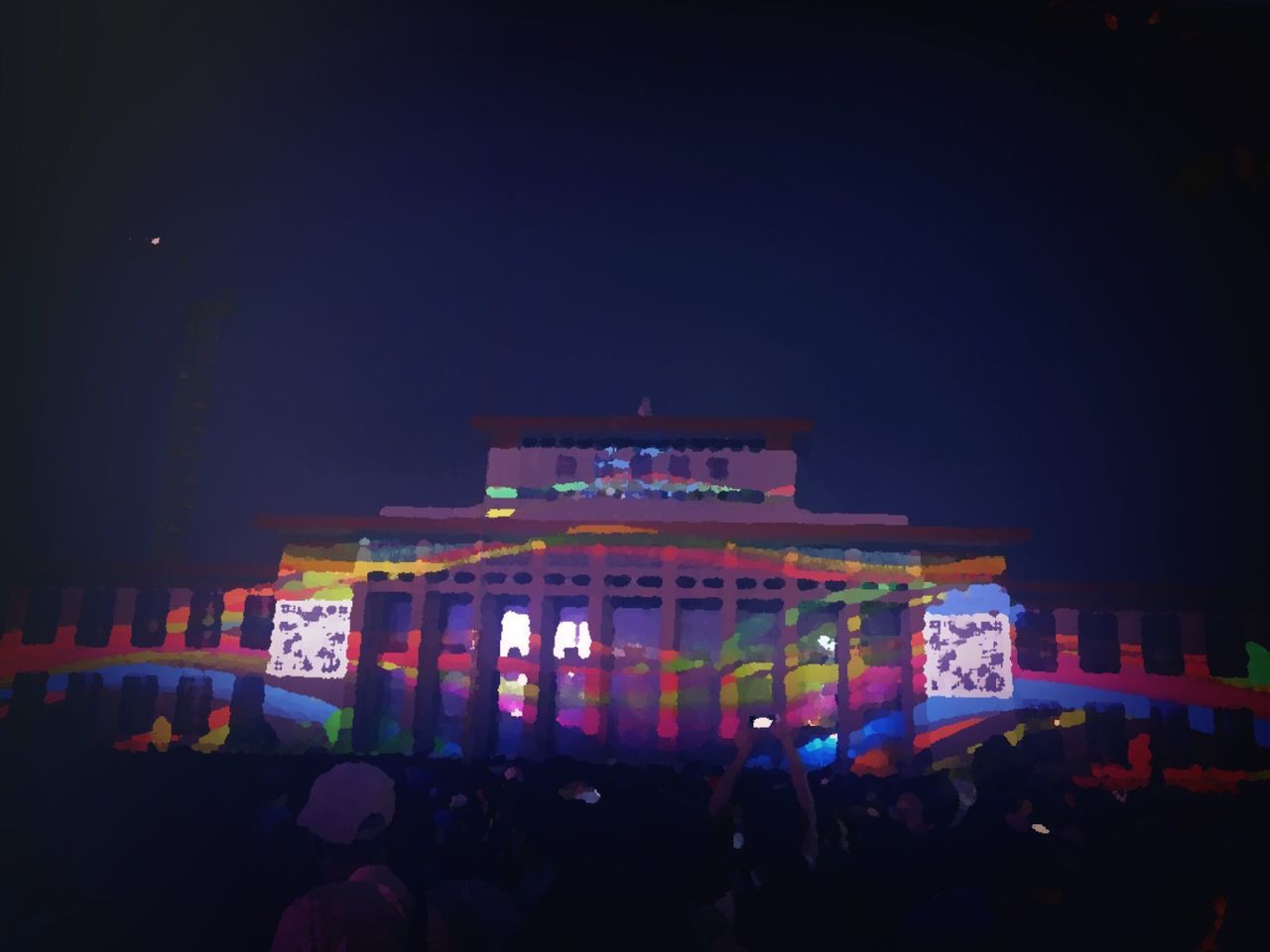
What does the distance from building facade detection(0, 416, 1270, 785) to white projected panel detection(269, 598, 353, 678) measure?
0.09 feet

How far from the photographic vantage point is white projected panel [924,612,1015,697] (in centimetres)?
987

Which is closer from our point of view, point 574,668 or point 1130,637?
point 1130,637

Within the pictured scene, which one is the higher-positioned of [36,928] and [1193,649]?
[1193,649]

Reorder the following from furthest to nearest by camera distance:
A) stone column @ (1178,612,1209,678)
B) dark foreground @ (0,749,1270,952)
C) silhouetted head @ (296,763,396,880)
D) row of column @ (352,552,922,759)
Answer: row of column @ (352,552,922,759), stone column @ (1178,612,1209,678), silhouetted head @ (296,763,396,880), dark foreground @ (0,749,1270,952)

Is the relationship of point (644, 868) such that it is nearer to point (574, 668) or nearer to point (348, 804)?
point (348, 804)

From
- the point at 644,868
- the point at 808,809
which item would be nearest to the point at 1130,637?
the point at 808,809

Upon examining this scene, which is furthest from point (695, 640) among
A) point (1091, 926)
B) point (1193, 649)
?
point (1091, 926)

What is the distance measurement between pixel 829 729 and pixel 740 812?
6.29 meters

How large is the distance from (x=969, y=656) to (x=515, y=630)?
580 centimetres

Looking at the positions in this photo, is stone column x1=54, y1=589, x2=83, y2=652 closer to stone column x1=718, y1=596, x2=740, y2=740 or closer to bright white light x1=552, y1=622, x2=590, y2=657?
bright white light x1=552, y1=622, x2=590, y2=657

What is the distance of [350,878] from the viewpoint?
406 cm

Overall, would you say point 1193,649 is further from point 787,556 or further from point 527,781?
point 527,781

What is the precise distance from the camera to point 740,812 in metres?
4.60

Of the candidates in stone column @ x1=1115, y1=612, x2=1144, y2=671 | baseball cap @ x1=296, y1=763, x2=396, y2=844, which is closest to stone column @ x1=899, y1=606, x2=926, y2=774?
stone column @ x1=1115, y1=612, x2=1144, y2=671
